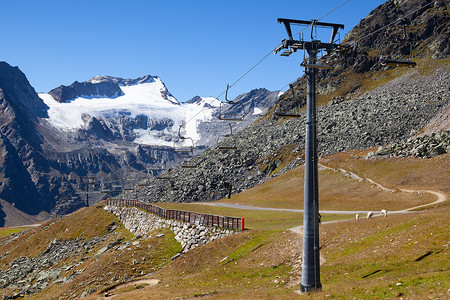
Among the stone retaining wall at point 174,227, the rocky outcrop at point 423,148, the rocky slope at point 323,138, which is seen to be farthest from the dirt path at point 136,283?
the rocky slope at point 323,138

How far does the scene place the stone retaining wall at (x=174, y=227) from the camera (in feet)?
171

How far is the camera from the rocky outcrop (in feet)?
288

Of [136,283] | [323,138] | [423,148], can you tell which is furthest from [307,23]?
[323,138]

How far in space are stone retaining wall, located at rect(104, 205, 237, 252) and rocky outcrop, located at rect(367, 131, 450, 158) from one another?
174ft

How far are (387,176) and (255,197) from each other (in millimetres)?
32891

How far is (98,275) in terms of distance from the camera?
47812 mm

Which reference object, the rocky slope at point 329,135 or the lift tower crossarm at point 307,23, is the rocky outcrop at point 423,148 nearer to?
the rocky slope at point 329,135

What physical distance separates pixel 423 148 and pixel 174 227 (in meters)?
55.5

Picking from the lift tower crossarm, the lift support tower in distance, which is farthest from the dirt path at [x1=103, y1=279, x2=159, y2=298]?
the lift tower crossarm

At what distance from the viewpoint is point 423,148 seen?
9081 cm

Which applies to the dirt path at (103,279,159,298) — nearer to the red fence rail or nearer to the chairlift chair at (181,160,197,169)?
the red fence rail

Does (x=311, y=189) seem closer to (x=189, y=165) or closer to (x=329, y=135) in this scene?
(x=329, y=135)

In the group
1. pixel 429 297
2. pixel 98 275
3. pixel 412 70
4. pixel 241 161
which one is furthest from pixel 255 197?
pixel 412 70

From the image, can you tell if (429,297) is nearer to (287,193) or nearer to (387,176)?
(387,176)
